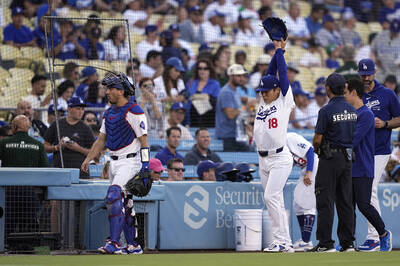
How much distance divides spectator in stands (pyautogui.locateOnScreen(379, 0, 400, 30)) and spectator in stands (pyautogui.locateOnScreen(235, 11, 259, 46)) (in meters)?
3.99

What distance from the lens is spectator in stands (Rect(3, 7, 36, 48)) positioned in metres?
15.6

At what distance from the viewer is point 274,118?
9.35 m

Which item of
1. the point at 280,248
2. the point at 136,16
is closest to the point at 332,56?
the point at 136,16

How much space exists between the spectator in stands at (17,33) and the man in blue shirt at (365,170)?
8.53m

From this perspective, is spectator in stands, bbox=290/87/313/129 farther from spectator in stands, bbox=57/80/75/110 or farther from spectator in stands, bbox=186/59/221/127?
spectator in stands, bbox=57/80/75/110

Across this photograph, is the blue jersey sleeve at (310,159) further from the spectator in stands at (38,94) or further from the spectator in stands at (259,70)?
the spectator in stands at (259,70)

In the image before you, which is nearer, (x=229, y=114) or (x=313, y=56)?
(x=229, y=114)

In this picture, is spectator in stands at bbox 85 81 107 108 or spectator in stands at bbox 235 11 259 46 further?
spectator in stands at bbox 235 11 259 46

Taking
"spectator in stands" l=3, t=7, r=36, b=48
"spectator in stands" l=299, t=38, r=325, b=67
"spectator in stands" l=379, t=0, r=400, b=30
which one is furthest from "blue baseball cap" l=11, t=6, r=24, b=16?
"spectator in stands" l=379, t=0, r=400, b=30

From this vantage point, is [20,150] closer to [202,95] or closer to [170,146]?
[170,146]

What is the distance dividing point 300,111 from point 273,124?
6.78 metres

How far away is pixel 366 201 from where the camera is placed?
8898 mm

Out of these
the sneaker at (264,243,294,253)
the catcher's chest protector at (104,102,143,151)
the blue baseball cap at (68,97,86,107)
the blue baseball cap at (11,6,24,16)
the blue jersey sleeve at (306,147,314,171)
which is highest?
the blue baseball cap at (11,6,24,16)

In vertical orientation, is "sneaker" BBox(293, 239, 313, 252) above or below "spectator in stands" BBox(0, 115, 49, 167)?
below
